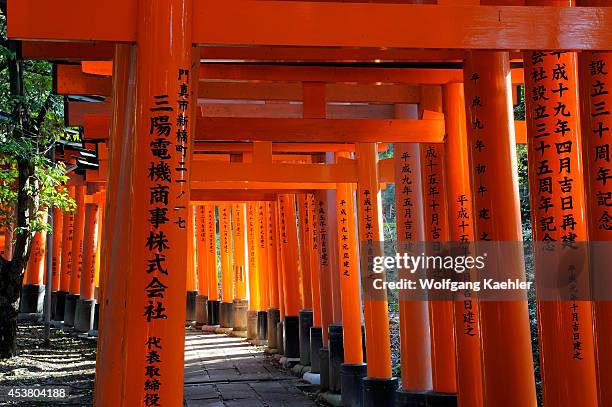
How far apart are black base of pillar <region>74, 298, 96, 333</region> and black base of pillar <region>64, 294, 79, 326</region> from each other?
1.03 metres

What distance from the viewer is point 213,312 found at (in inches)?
904

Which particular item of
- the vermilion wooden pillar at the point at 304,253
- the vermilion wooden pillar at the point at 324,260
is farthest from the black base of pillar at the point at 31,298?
the vermilion wooden pillar at the point at 324,260

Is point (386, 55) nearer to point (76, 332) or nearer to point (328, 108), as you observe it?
point (328, 108)

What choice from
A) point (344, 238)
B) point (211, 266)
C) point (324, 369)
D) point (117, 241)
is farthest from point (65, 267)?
point (117, 241)

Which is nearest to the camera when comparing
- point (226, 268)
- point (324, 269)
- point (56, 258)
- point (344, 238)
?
point (344, 238)

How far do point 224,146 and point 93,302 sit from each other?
27.1ft

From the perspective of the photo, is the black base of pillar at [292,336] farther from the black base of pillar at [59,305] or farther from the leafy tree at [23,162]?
the black base of pillar at [59,305]

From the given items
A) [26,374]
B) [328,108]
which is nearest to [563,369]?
[328,108]

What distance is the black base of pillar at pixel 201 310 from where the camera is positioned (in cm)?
2377

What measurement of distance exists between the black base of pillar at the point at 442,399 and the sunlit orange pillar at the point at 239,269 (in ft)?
43.7

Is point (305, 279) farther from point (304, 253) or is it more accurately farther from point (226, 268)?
point (226, 268)

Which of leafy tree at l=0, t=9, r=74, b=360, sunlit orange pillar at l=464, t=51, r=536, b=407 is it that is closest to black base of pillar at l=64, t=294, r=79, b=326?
leafy tree at l=0, t=9, r=74, b=360

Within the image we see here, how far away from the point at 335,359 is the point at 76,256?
1032cm

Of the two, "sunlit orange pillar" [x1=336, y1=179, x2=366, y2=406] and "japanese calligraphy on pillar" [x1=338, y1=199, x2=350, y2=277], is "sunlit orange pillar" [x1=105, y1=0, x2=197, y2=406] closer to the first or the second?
"sunlit orange pillar" [x1=336, y1=179, x2=366, y2=406]
